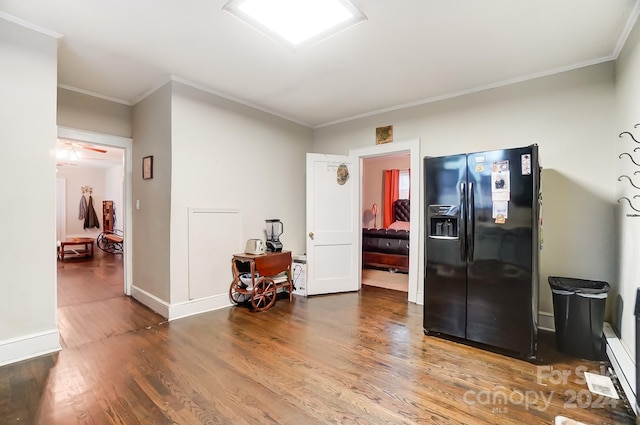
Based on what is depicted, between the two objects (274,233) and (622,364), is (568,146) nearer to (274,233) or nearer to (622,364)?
(622,364)

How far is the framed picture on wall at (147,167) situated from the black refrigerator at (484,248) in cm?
293

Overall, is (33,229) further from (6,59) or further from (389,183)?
(389,183)


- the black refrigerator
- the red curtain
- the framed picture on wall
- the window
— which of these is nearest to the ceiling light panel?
the black refrigerator

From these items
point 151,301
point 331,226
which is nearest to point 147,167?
point 151,301

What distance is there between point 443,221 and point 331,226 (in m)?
1.78

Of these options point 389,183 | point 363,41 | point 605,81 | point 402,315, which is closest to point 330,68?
point 363,41

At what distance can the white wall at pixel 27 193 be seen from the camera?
6.84 feet

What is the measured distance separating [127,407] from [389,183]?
679 cm

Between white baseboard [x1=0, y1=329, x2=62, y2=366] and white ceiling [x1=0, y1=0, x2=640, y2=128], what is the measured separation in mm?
2295

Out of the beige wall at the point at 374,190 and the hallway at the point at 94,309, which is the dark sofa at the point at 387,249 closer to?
the beige wall at the point at 374,190

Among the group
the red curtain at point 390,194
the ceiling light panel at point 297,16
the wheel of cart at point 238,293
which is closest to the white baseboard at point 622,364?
the ceiling light panel at point 297,16

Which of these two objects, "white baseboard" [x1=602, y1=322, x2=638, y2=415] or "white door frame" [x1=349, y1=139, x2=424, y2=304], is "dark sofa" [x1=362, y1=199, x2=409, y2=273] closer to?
"white door frame" [x1=349, y1=139, x2=424, y2=304]

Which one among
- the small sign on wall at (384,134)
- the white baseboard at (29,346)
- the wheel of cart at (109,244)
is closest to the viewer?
the white baseboard at (29,346)

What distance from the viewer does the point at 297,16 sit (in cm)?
205
